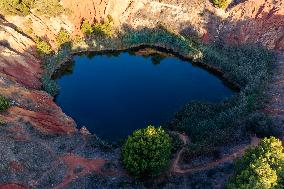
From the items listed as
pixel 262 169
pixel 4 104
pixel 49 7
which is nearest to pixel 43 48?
pixel 49 7

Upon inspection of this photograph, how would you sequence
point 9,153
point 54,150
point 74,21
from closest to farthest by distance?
point 9,153 → point 54,150 → point 74,21

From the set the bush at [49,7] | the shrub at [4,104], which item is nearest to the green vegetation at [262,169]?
the shrub at [4,104]

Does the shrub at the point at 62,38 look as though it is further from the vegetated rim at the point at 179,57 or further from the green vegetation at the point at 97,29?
the green vegetation at the point at 97,29

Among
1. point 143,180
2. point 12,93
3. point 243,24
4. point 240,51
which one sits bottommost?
point 143,180

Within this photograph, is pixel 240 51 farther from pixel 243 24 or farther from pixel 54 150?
pixel 54 150

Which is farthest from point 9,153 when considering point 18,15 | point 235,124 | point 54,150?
point 18,15

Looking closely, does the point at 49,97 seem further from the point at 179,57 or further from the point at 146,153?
the point at 179,57
